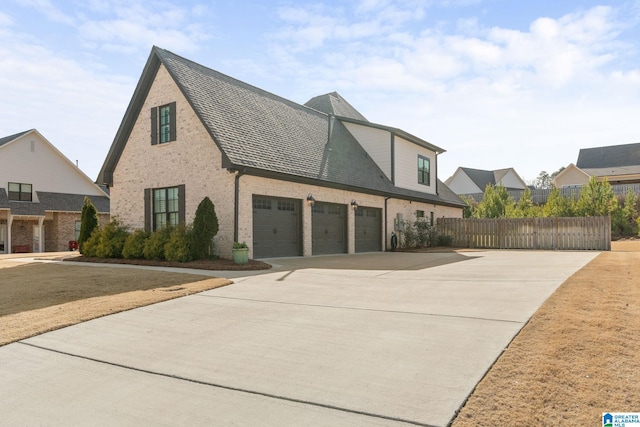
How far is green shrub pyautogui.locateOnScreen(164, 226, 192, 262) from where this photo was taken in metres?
13.3

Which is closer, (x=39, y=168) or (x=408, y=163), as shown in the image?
(x=408, y=163)

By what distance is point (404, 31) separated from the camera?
10.5 metres

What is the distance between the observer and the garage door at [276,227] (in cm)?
1488

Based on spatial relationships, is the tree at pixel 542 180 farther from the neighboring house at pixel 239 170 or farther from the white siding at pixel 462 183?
the neighboring house at pixel 239 170

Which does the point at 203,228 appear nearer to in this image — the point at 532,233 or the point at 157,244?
the point at 157,244

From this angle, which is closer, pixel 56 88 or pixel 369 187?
pixel 56 88

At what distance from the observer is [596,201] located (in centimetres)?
2794

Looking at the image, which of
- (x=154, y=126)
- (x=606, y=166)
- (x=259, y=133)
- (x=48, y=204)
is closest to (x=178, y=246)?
(x=259, y=133)

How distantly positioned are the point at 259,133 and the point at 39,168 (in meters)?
22.2

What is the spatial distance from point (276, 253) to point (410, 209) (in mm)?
11147

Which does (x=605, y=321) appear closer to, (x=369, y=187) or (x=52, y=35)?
(x=52, y=35)

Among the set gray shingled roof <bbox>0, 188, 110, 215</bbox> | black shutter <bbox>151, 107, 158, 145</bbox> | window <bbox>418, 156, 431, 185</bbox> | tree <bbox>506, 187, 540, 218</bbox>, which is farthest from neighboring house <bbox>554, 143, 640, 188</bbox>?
gray shingled roof <bbox>0, 188, 110, 215</bbox>

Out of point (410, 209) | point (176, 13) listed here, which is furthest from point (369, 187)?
point (176, 13)

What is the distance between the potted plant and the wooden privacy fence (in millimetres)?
15798
